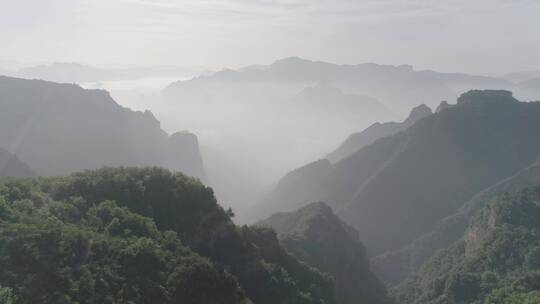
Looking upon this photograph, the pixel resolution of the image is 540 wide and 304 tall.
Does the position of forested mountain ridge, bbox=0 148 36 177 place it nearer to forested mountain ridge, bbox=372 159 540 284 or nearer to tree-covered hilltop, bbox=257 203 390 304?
tree-covered hilltop, bbox=257 203 390 304

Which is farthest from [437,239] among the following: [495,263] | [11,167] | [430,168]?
[11,167]

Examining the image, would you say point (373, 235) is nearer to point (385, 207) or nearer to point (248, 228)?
point (385, 207)

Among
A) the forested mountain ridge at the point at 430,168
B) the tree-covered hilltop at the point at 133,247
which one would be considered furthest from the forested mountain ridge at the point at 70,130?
the tree-covered hilltop at the point at 133,247

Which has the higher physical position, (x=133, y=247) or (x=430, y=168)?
(x=133, y=247)

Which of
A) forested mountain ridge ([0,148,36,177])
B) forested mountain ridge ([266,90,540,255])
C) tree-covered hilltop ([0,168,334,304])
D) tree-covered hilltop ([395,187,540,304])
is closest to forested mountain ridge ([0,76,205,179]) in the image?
forested mountain ridge ([0,148,36,177])

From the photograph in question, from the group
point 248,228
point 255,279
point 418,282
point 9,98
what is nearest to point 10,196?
point 255,279

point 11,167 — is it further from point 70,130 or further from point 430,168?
point 430,168
